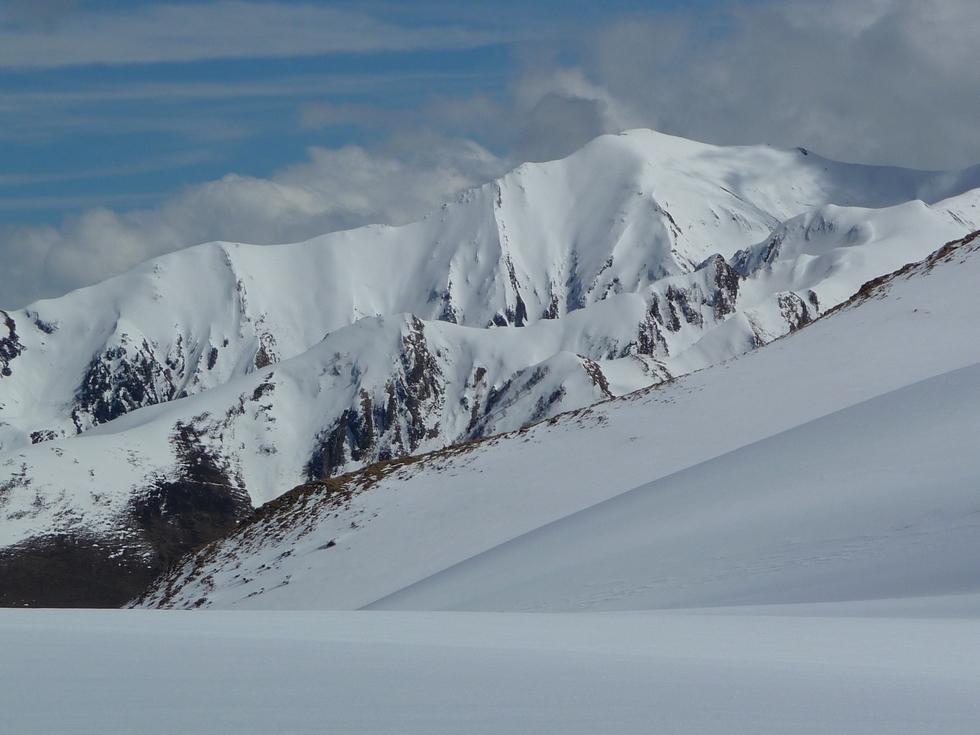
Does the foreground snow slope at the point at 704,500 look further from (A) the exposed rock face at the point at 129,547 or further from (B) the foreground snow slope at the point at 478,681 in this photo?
(A) the exposed rock face at the point at 129,547

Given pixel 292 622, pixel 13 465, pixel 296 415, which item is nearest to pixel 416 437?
pixel 296 415

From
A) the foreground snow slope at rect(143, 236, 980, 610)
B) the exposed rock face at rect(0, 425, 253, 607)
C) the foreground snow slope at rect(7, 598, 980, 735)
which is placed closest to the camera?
the foreground snow slope at rect(7, 598, 980, 735)

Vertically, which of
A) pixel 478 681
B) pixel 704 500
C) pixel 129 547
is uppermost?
pixel 129 547

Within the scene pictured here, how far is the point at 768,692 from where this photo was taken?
5.47m

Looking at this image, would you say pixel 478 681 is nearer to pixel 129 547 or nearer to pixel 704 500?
pixel 704 500

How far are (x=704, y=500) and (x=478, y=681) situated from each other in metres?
15.6

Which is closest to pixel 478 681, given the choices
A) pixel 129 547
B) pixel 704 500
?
pixel 704 500

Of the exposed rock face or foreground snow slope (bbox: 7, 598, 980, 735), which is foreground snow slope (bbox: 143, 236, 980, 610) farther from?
the exposed rock face

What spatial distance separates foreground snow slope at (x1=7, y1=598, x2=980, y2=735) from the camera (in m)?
4.98

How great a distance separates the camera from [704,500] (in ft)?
67.7

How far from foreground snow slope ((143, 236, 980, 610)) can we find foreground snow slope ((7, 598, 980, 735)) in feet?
20.3

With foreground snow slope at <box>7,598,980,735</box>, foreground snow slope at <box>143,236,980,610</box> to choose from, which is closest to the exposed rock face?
foreground snow slope at <box>143,236,980,610</box>

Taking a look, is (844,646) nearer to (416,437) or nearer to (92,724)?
(92,724)

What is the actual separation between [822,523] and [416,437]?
151666mm
